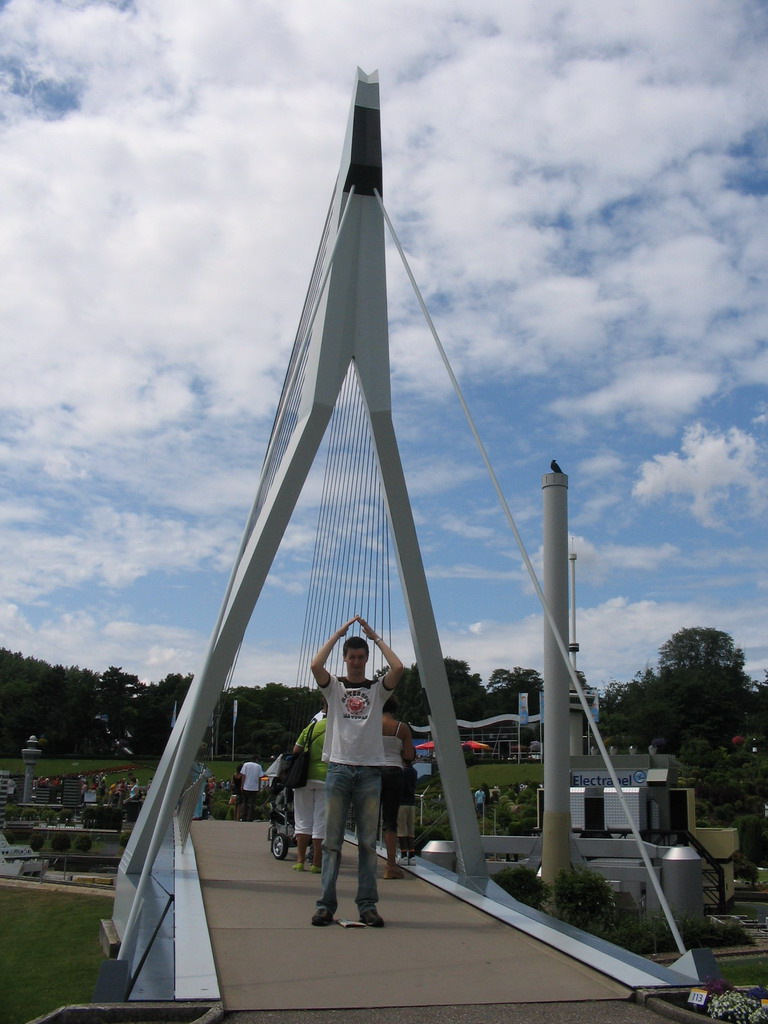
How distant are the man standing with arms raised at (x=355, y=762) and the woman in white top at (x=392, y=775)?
6.73ft

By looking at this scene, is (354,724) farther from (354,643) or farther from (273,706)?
(273,706)

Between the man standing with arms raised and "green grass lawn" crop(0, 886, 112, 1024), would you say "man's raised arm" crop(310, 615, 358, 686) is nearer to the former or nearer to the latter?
the man standing with arms raised

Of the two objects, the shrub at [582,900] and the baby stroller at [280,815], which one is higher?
the baby stroller at [280,815]

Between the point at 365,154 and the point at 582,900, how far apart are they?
24.0 ft

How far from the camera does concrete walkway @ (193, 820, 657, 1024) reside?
422 cm

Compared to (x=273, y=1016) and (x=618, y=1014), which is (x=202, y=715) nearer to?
(x=273, y=1016)

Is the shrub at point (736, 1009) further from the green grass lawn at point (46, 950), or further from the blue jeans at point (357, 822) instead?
the green grass lawn at point (46, 950)

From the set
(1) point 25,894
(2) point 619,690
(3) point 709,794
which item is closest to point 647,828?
(1) point 25,894

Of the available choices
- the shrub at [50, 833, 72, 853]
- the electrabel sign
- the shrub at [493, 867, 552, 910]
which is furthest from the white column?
the shrub at [50, 833, 72, 853]

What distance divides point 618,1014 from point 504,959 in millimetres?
1037

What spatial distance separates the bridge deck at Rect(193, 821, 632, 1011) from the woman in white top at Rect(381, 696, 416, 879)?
0.78 metres

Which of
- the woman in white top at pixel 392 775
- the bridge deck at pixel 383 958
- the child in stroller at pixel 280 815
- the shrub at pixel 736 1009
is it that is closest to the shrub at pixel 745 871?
the child in stroller at pixel 280 815

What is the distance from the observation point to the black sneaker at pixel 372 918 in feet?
18.9

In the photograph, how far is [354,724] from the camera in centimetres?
588
